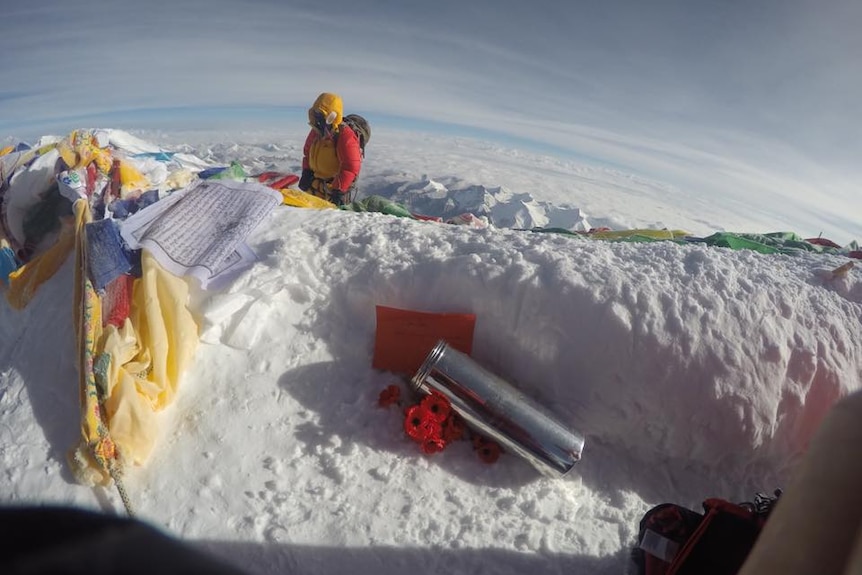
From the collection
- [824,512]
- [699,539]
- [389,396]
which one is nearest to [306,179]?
[389,396]

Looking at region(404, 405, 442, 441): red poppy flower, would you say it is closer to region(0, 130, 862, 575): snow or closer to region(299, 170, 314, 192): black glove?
region(0, 130, 862, 575): snow

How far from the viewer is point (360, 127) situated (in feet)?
20.1

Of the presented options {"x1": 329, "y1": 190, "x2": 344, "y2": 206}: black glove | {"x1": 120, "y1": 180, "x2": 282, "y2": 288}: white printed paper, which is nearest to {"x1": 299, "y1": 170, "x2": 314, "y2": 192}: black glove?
{"x1": 329, "y1": 190, "x2": 344, "y2": 206}: black glove

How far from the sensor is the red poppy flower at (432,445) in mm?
2156

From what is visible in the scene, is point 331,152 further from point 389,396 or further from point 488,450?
point 488,450

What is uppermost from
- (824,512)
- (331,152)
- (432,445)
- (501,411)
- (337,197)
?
(824,512)

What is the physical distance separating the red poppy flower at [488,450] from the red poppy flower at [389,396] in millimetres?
467

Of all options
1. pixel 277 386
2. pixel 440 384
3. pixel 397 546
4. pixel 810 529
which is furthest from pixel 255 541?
pixel 810 529

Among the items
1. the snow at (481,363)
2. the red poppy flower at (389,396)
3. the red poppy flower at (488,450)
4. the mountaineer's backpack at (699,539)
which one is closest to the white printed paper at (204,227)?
the snow at (481,363)

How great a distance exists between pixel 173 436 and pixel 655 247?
9.40 feet

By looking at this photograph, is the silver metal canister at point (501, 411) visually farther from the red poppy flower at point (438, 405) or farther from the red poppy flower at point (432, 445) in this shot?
the red poppy flower at point (432, 445)

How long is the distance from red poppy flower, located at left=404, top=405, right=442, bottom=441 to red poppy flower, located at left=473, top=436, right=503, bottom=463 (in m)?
0.23

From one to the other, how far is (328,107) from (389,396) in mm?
4383

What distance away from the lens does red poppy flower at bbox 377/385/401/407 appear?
2305mm
